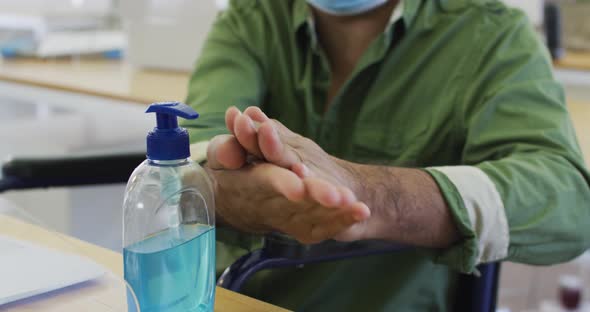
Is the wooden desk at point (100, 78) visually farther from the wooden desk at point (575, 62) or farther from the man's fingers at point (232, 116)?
the wooden desk at point (575, 62)

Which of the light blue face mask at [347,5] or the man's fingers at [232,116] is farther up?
the light blue face mask at [347,5]

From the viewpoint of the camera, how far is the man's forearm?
2.50 feet

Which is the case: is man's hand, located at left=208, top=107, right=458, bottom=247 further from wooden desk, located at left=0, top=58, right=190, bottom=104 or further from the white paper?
wooden desk, located at left=0, top=58, right=190, bottom=104

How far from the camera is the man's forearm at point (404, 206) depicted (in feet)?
2.50

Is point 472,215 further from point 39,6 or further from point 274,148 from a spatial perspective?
point 39,6

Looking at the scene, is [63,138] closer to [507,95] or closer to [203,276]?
[507,95]

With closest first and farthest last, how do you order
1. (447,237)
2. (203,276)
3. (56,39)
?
(203,276)
(447,237)
(56,39)

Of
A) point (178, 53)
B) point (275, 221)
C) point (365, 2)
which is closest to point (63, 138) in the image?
point (178, 53)

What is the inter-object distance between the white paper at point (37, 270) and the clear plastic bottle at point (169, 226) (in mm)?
91

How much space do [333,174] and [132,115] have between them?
1.40m

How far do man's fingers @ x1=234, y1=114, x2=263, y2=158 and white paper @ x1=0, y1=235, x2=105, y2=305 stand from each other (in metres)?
0.18

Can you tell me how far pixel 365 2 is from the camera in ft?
3.71

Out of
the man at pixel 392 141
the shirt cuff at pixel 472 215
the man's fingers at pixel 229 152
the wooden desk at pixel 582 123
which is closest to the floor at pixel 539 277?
the wooden desk at pixel 582 123

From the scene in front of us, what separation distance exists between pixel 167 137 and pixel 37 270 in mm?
226
